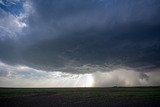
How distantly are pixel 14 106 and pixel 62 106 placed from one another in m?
8.45

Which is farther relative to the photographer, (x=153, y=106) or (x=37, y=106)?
(x=37, y=106)

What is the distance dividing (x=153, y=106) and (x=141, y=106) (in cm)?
189

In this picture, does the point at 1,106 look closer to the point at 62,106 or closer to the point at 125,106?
the point at 62,106

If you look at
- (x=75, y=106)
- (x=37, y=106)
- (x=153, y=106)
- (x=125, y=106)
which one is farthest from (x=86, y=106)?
(x=153, y=106)

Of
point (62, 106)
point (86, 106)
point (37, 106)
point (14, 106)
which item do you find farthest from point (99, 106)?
point (14, 106)

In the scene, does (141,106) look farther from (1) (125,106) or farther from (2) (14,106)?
(2) (14,106)

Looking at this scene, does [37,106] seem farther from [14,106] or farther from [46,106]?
[14,106]

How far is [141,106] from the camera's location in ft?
100

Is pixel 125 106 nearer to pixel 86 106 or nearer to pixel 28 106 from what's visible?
pixel 86 106

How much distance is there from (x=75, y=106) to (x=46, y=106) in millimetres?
5064

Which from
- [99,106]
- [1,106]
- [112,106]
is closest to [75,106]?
[99,106]

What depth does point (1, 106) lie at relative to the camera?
103 ft

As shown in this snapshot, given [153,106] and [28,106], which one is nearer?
[153,106]

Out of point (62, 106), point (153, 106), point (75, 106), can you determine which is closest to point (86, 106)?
point (75, 106)
